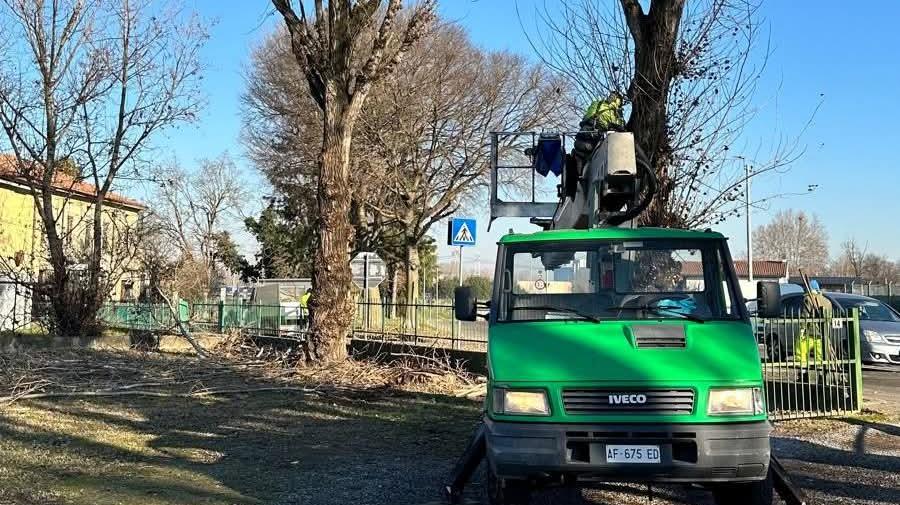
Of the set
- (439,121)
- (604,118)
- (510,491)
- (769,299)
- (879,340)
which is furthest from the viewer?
(439,121)

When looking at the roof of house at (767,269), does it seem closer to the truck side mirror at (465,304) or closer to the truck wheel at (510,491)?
the truck side mirror at (465,304)

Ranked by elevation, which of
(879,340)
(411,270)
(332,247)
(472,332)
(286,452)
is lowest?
(286,452)

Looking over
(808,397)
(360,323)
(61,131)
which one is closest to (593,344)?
(808,397)

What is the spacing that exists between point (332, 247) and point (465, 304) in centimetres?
944

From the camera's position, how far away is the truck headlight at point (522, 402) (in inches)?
209

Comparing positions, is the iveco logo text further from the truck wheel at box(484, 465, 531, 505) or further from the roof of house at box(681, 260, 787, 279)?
the roof of house at box(681, 260, 787, 279)

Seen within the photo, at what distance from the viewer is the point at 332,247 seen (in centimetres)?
1565

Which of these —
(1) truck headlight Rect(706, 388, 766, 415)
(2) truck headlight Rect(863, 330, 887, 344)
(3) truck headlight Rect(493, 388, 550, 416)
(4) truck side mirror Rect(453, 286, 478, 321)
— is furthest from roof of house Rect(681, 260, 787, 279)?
(3) truck headlight Rect(493, 388, 550, 416)

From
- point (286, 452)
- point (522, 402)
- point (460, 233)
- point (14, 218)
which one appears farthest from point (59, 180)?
point (522, 402)

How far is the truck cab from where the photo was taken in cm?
516

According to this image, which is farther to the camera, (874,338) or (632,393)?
(874,338)

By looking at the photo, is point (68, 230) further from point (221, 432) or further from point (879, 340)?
point (879, 340)

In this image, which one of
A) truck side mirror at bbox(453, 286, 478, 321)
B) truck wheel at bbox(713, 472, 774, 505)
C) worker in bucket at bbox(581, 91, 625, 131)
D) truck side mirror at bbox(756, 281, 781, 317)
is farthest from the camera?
worker in bucket at bbox(581, 91, 625, 131)

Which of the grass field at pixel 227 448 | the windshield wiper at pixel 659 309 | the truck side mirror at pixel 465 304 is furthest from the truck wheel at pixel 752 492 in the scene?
the grass field at pixel 227 448
